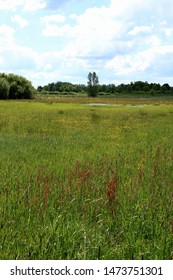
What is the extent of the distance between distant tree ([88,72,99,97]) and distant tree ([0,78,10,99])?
86.2 meters

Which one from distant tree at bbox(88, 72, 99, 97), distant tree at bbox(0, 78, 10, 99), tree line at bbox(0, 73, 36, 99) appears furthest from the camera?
distant tree at bbox(88, 72, 99, 97)

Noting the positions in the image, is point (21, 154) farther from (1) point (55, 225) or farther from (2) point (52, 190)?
(1) point (55, 225)

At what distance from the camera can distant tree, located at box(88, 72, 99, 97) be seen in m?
183

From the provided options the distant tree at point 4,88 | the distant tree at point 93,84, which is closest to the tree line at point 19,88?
the distant tree at point 4,88

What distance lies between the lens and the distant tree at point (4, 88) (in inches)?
3829

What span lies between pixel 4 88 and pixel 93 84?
92.5m

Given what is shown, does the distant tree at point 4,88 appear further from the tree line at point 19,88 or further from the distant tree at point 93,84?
the distant tree at point 93,84

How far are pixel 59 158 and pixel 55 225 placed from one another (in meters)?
6.47

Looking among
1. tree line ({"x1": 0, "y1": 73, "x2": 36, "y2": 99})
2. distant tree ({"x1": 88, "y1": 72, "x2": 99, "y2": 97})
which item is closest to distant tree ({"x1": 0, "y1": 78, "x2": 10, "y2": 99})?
tree line ({"x1": 0, "y1": 73, "x2": 36, "y2": 99})

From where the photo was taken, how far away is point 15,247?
15.5ft

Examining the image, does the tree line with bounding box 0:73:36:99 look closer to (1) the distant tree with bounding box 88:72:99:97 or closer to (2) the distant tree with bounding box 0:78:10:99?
(2) the distant tree with bounding box 0:78:10:99

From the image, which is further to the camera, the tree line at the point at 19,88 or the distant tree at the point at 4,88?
the tree line at the point at 19,88

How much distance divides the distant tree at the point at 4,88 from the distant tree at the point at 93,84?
86.2m
